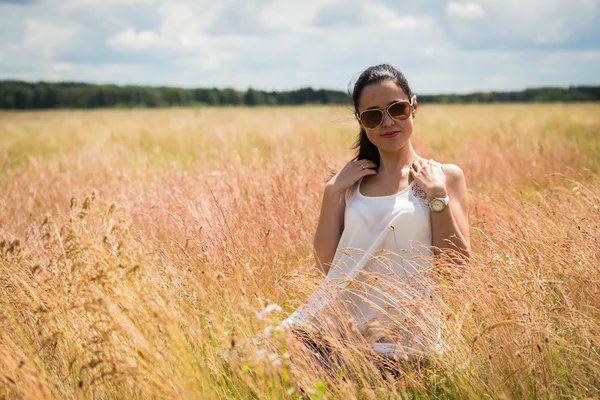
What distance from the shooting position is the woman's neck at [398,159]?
2746mm

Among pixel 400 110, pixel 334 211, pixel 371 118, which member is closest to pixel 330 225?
pixel 334 211

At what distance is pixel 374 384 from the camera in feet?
6.89

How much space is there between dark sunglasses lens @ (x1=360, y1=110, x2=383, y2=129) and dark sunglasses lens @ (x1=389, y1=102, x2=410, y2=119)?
6 cm

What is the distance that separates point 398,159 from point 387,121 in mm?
239

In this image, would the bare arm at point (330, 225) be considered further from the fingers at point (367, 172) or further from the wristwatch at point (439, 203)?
the wristwatch at point (439, 203)

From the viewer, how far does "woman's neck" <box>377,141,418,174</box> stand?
9.01 feet

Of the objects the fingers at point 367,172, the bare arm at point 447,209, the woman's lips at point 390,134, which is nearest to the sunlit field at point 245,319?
the bare arm at point 447,209

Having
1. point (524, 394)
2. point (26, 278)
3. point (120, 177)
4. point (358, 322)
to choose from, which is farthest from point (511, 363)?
point (120, 177)

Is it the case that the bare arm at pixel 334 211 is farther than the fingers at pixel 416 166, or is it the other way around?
the bare arm at pixel 334 211

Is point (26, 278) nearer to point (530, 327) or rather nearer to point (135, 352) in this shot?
point (135, 352)

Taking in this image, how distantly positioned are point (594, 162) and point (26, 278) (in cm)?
688

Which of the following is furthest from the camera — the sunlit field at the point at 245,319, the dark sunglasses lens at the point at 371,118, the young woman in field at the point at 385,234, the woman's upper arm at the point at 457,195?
the dark sunglasses lens at the point at 371,118

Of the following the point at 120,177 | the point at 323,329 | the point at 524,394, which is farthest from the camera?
the point at 120,177

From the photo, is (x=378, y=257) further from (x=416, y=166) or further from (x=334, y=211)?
(x=416, y=166)
